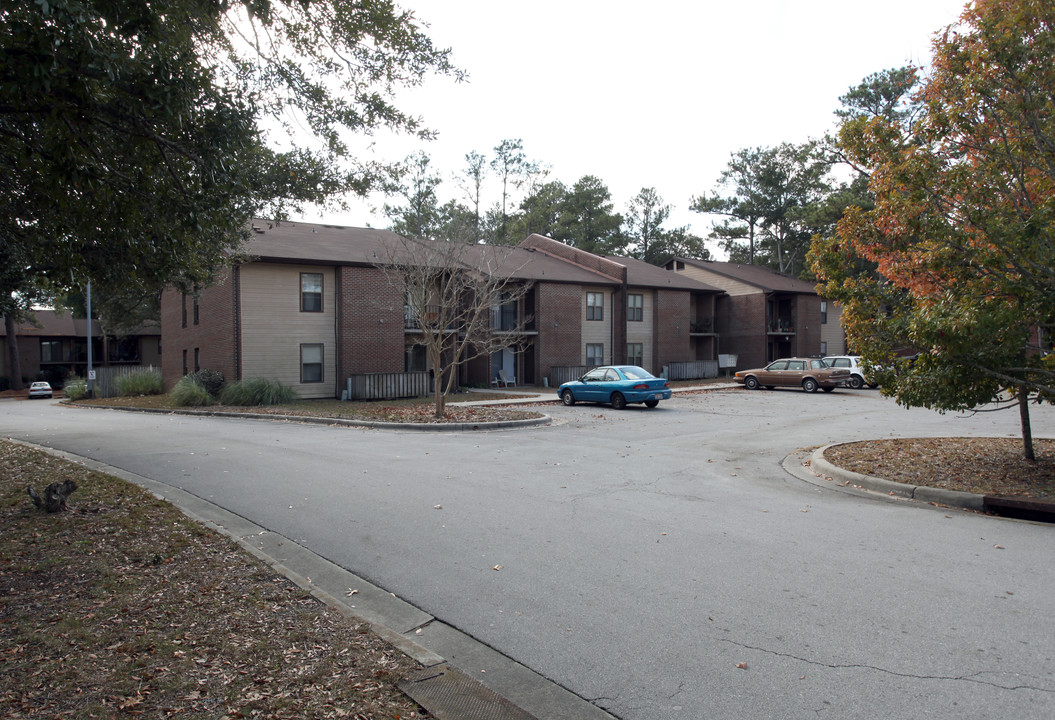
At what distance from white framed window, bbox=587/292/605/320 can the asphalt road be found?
25.5m

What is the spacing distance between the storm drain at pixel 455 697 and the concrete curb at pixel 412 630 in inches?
0.5

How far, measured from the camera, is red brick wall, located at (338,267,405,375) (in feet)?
94.4

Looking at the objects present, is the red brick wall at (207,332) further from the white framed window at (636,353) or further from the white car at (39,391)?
the white framed window at (636,353)

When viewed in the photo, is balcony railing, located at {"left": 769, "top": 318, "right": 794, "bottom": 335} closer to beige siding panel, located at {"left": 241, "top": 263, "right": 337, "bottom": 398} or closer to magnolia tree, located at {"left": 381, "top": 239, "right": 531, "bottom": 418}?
magnolia tree, located at {"left": 381, "top": 239, "right": 531, "bottom": 418}

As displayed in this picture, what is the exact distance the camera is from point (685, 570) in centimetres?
601

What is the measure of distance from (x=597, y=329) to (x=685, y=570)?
108 feet

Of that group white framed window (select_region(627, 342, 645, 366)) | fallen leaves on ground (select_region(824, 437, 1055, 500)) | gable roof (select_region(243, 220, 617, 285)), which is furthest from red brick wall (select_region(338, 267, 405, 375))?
fallen leaves on ground (select_region(824, 437, 1055, 500))

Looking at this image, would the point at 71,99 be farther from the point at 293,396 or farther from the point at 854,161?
the point at 293,396

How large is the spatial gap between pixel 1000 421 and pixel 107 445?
2090 centimetres

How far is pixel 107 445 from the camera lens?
48.4 ft

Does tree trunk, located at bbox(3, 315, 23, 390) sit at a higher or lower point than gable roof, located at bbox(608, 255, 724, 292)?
lower

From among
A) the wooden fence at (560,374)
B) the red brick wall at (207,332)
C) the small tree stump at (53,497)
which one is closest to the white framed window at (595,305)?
the wooden fence at (560,374)

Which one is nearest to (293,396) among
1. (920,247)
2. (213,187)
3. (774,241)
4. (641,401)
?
(641,401)

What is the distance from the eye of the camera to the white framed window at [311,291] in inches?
1121
